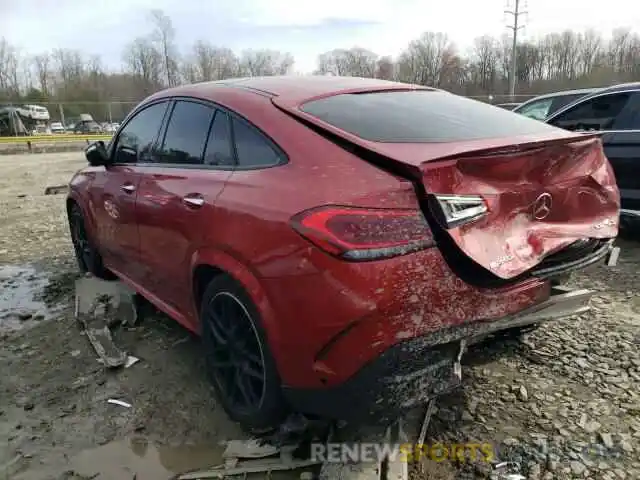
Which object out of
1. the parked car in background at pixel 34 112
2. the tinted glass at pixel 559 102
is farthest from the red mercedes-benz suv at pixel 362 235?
the parked car in background at pixel 34 112

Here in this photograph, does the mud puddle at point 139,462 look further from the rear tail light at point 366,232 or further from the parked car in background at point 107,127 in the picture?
the parked car in background at point 107,127

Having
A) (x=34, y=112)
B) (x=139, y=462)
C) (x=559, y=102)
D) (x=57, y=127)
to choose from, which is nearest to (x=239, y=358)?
(x=139, y=462)

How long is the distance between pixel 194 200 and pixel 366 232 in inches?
43.2

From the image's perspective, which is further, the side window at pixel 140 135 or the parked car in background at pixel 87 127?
the parked car in background at pixel 87 127

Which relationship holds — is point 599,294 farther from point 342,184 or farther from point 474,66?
point 474,66

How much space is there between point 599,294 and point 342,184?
9.93ft

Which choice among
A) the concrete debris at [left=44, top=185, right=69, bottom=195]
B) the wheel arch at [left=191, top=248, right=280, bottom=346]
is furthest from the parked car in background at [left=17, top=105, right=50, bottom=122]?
the wheel arch at [left=191, top=248, right=280, bottom=346]

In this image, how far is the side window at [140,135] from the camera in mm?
3498

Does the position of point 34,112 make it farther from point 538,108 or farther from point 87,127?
point 538,108

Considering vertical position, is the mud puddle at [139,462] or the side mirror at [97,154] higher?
the side mirror at [97,154]

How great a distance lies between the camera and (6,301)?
15.5ft

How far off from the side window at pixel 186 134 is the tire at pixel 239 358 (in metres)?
0.80

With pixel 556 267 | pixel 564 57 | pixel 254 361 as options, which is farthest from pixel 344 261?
pixel 564 57

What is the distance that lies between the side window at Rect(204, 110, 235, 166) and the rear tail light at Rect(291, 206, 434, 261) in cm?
82
